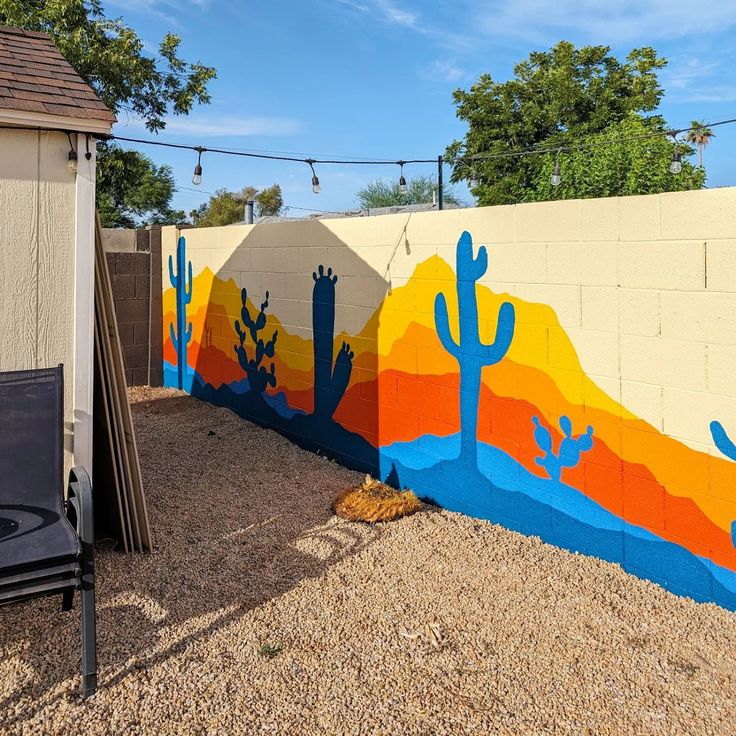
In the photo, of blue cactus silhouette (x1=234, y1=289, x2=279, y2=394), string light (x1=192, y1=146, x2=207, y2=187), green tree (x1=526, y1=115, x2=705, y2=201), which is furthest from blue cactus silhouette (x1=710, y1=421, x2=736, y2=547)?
green tree (x1=526, y1=115, x2=705, y2=201)

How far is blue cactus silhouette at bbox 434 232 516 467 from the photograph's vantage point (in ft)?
15.1

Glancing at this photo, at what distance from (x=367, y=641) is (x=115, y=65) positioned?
13239 mm

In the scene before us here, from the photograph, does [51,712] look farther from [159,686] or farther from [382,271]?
[382,271]

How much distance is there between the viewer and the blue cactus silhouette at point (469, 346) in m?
4.59

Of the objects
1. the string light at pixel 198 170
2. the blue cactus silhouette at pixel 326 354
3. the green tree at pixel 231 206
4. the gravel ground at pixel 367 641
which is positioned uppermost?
the green tree at pixel 231 206

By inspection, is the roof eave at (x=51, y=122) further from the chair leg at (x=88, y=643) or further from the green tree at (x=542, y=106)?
the green tree at (x=542, y=106)

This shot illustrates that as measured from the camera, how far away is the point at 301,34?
15711mm

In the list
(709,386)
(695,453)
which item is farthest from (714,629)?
(709,386)

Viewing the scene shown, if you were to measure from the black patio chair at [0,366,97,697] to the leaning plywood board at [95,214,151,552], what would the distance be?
68 cm

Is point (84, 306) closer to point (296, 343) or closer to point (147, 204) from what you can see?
point (296, 343)

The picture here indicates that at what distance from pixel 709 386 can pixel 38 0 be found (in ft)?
48.3

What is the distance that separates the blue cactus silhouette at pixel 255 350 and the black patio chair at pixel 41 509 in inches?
143


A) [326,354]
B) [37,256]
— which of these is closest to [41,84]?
[37,256]

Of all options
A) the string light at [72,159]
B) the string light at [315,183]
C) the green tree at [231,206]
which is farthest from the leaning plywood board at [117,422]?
the green tree at [231,206]
